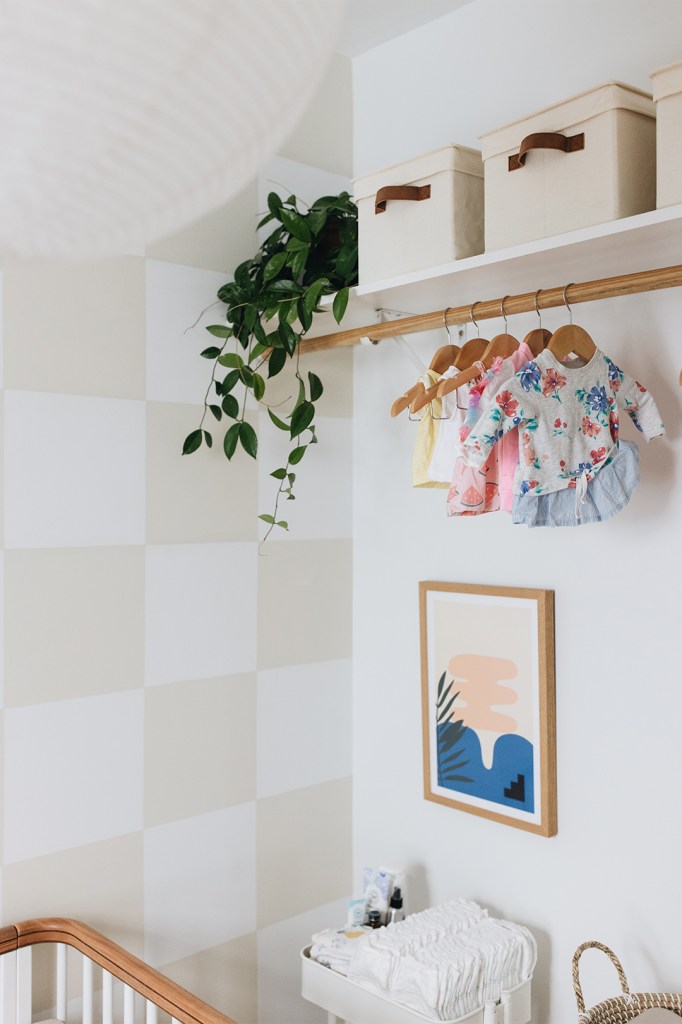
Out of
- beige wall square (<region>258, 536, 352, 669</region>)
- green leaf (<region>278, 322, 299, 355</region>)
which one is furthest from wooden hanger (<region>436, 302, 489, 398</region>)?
beige wall square (<region>258, 536, 352, 669</region>)

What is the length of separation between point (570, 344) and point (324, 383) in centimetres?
82

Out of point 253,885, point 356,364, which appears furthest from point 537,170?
point 253,885

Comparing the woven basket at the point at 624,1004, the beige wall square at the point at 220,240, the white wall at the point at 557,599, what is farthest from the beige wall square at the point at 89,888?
the beige wall square at the point at 220,240

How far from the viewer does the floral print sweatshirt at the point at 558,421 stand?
1526 mm

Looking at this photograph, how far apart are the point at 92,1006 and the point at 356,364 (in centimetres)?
153

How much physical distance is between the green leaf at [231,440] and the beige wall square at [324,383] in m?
0.18

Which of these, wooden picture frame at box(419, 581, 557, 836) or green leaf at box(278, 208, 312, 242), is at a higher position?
green leaf at box(278, 208, 312, 242)

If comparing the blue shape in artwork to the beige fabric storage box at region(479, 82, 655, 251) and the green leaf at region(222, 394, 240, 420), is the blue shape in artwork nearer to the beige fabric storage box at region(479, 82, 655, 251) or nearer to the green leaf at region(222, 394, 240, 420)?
the green leaf at region(222, 394, 240, 420)

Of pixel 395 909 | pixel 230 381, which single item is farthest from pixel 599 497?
pixel 395 909

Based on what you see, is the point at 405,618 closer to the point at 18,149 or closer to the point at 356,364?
the point at 356,364

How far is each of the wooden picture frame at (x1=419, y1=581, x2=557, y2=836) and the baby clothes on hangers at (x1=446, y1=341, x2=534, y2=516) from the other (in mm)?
354

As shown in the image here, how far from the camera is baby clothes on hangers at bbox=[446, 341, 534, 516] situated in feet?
5.23

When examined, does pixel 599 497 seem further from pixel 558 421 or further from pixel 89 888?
pixel 89 888

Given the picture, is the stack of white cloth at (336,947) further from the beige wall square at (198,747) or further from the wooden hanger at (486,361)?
the wooden hanger at (486,361)
